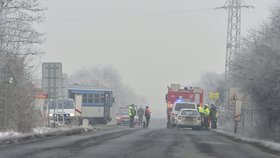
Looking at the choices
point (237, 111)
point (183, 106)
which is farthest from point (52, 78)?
point (183, 106)

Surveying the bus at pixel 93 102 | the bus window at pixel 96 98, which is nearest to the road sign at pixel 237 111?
the bus at pixel 93 102

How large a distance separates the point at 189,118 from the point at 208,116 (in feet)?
6.87

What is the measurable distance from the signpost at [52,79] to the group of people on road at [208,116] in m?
14.1

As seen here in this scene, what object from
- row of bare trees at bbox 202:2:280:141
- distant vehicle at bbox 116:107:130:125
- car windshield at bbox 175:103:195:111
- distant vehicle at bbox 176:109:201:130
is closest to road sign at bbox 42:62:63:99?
row of bare trees at bbox 202:2:280:141

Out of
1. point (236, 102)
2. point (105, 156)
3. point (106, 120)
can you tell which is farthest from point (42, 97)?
point (106, 120)

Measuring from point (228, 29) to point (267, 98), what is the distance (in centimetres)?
3208

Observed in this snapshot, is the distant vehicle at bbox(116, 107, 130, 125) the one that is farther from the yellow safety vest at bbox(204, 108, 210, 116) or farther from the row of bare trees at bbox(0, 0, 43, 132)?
the row of bare trees at bbox(0, 0, 43, 132)

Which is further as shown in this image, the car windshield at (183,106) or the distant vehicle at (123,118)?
the distant vehicle at (123,118)

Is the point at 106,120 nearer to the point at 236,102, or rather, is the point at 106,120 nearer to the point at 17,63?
the point at 236,102

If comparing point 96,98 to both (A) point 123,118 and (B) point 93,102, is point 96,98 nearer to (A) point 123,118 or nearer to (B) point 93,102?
(B) point 93,102

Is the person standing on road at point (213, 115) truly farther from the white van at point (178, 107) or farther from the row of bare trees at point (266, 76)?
the row of bare trees at point (266, 76)

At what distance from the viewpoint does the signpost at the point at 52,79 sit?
31.1m

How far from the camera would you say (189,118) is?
41656 millimetres

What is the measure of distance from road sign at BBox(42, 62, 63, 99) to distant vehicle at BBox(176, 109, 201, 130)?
12856mm
